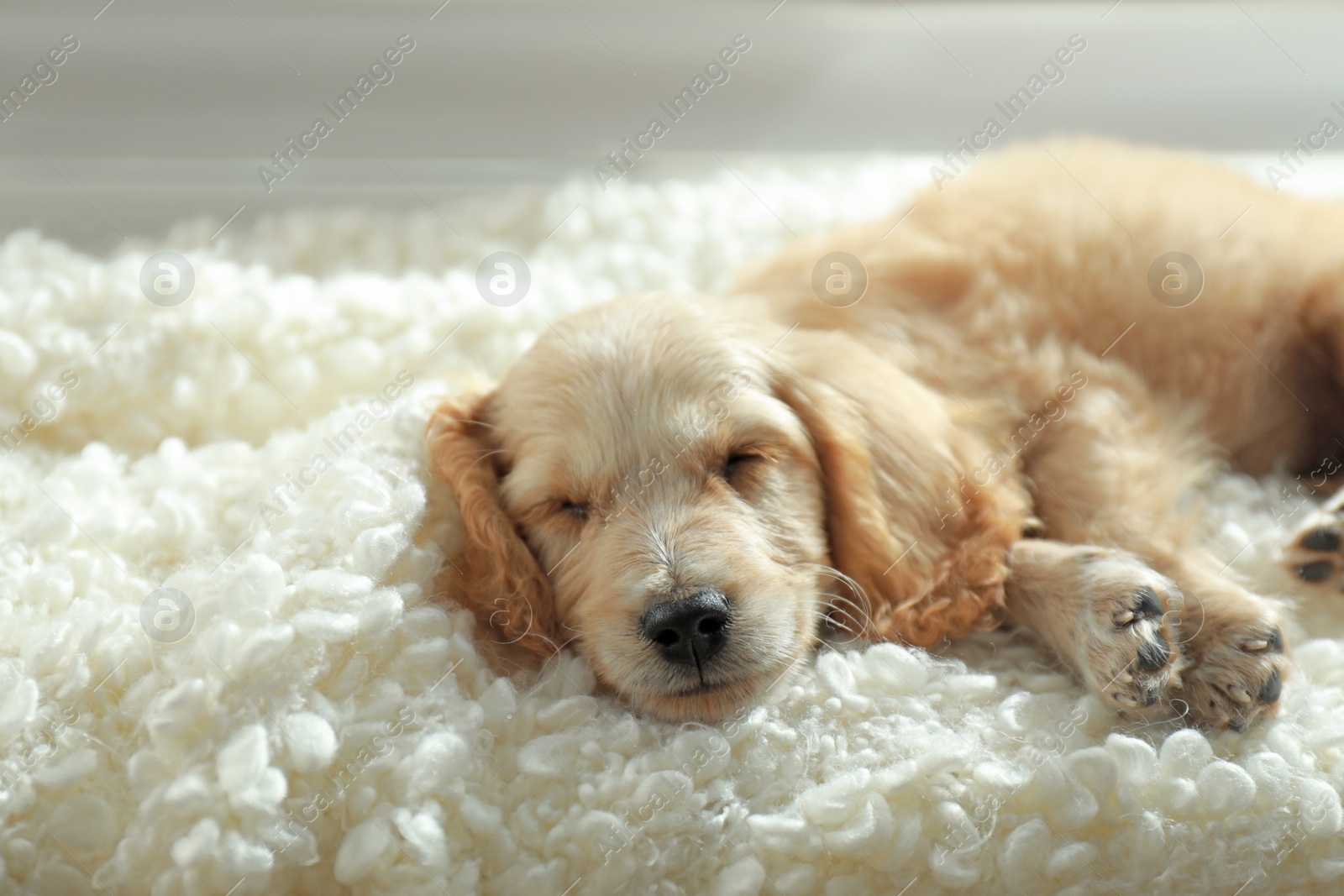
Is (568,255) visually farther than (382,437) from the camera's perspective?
Yes

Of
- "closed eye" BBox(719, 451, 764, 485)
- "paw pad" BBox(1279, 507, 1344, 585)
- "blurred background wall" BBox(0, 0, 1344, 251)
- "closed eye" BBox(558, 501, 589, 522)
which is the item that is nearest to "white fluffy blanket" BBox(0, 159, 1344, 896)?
"paw pad" BBox(1279, 507, 1344, 585)

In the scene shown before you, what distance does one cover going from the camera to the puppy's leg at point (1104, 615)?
163 centimetres

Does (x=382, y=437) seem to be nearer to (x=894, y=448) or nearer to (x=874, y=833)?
(x=894, y=448)

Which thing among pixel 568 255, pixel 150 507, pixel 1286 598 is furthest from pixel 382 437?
pixel 1286 598

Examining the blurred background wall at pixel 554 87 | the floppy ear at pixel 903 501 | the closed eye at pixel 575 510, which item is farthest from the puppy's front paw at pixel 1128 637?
the blurred background wall at pixel 554 87

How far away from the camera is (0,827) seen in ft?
4.64

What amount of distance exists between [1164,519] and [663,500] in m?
0.94

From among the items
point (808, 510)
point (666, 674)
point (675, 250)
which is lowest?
point (666, 674)

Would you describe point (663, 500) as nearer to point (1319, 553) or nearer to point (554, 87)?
point (1319, 553)

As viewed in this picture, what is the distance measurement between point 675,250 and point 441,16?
1.04m

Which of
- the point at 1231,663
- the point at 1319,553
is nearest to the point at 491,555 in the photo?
the point at 1231,663

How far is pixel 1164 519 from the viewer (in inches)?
77.1

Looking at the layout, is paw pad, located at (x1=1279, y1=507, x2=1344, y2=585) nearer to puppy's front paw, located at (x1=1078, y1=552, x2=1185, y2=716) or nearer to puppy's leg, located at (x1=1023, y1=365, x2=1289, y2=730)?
puppy's leg, located at (x1=1023, y1=365, x2=1289, y2=730)

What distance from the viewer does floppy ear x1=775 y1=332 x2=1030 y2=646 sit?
72.2 inches
